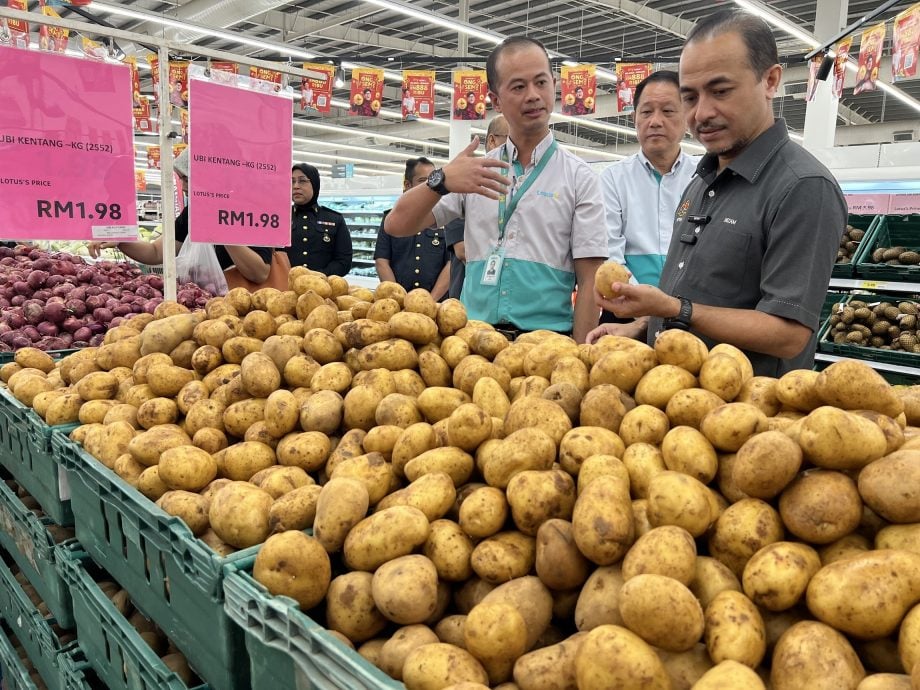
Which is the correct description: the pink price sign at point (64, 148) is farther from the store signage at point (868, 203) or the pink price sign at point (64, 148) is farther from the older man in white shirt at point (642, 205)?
the store signage at point (868, 203)

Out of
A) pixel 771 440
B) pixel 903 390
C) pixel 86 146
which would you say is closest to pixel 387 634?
pixel 771 440

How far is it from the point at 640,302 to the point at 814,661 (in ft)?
3.71

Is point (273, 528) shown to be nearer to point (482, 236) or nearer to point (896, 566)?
point (896, 566)

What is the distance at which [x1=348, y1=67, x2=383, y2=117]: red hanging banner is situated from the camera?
1036 centimetres

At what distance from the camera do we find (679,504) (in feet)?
3.10

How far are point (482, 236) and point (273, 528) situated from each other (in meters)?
1.77

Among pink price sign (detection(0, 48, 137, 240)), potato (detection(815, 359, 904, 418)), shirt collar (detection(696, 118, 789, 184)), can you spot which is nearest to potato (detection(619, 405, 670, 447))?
potato (detection(815, 359, 904, 418))

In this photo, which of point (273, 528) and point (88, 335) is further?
point (88, 335)

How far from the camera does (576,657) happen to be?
813 mm

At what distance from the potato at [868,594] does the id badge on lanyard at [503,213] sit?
1.89 metres

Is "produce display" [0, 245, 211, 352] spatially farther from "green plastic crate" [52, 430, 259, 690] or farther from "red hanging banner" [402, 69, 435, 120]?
"red hanging banner" [402, 69, 435, 120]

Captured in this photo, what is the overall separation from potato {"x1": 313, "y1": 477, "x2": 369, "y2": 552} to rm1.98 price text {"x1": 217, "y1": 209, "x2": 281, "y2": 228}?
1.90 m

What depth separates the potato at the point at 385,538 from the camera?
1.06m

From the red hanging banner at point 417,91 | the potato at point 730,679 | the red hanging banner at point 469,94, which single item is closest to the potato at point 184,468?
the potato at point 730,679
